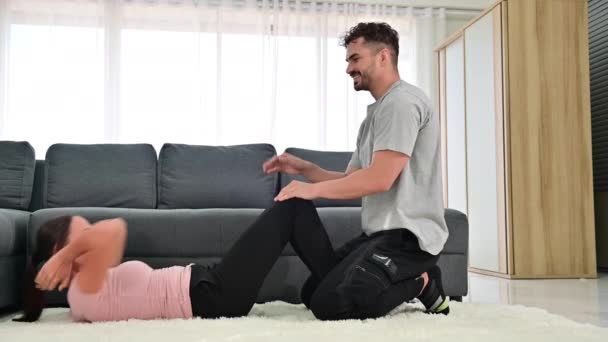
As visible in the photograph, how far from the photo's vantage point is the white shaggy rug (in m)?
1.79

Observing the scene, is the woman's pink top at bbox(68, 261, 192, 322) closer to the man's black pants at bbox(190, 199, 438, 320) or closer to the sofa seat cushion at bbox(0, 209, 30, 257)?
the man's black pants at bbox(190, 199, 438, 320)

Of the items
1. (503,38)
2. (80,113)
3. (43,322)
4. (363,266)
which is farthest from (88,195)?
(503,38)

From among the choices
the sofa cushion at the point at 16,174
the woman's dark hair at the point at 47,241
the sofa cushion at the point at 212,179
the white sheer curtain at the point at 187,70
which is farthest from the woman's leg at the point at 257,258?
the white sheer curtain at the point at 187,70

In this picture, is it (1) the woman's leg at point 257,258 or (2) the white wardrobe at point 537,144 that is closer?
(1) the woman's leg at point 257,258

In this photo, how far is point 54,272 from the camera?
6.03ft

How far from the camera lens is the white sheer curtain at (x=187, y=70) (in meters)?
5.68

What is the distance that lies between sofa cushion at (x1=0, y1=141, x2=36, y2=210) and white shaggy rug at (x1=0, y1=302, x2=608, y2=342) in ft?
4.12

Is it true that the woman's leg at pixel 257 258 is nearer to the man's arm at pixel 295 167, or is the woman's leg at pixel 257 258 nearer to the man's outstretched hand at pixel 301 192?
the man's outstretched hand at pixel 301 192

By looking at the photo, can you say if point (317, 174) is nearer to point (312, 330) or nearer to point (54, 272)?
point (312, 330)

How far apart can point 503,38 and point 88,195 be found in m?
2.95

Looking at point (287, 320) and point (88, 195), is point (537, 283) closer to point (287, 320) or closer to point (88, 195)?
point (287, 320)

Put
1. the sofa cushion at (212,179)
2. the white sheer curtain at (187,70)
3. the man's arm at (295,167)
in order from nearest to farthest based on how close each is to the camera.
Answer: the man's arm at (295,167) < the sofa cushion at (212,179) < the white sheer curtain at (187,70)

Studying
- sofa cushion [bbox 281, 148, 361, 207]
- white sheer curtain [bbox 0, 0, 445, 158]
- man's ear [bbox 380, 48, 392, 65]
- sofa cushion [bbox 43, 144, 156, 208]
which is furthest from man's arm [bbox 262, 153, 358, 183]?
white sheer curtain [bbox 0, 0, 445, 158]

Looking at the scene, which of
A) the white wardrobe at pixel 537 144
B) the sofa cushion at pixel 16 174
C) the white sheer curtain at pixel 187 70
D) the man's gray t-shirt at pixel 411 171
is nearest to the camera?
the man's gray t-shirt at pixel 411 171
